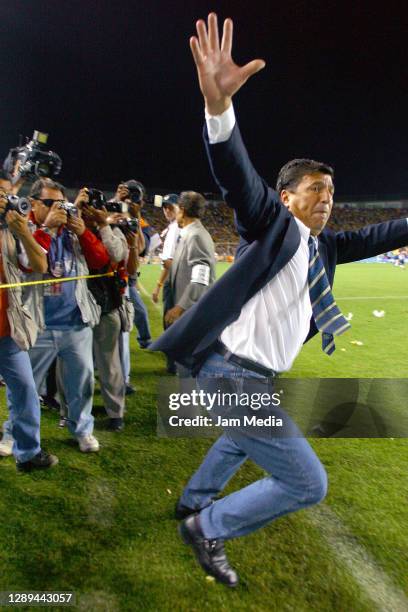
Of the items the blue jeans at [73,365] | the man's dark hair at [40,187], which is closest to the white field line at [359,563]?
the blue jeans at [73,365]

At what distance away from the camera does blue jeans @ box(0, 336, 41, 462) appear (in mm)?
2766

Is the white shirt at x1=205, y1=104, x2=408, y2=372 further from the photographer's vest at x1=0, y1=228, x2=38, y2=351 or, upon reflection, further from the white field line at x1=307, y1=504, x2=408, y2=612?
the photographer's vest at x1=0, y1=228, x2=38, y2=351

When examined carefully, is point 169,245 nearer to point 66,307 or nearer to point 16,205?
point 66,307

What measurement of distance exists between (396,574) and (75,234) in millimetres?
2669

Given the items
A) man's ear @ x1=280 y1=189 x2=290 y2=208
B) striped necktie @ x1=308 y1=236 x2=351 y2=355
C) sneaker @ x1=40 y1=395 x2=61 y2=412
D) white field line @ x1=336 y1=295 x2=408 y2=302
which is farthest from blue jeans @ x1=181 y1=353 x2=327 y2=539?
white field line @ x1=336 y1=295 x2=408 y2=302

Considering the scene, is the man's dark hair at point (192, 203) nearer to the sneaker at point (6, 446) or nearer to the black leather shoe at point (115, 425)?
the black leather shoe at point (115, 425)

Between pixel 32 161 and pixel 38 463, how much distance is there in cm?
202

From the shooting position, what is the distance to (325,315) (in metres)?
2.08

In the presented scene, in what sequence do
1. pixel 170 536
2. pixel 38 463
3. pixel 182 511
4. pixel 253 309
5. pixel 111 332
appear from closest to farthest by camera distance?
pixel 253 309 < pixel 170 536 < pixel 182 511 < pixel 38 463 < pixel 111 332

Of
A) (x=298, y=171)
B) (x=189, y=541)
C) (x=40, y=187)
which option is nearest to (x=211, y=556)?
(x=189, y=541)

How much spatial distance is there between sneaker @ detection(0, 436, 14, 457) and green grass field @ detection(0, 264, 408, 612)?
0.09m

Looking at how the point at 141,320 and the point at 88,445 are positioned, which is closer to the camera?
the point at 88,445

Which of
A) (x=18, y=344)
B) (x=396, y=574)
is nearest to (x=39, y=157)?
(x=18, y=344)

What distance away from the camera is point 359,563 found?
217 centimetres
